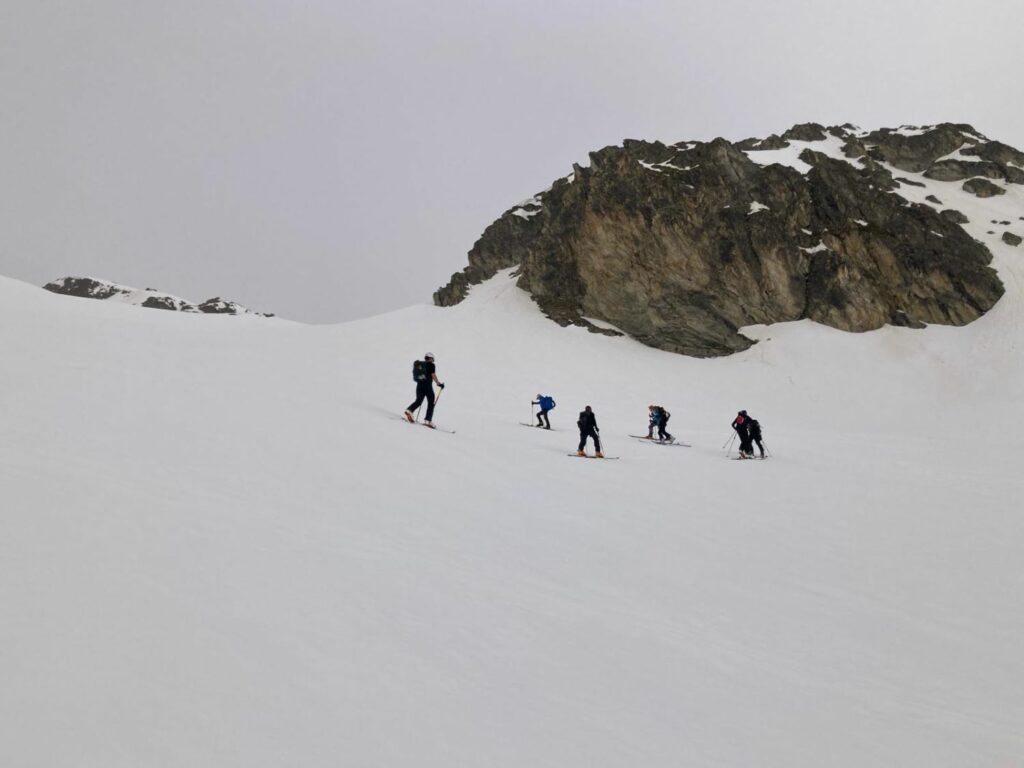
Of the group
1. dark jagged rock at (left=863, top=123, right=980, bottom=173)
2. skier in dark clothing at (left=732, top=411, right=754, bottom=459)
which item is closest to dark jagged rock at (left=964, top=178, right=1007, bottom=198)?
dark jagged rock at (left=863, top=123, right=980, bottom=173)

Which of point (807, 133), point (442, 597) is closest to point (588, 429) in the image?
point (442, 597)

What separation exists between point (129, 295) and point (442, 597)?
152m

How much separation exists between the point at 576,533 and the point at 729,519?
3.61 m

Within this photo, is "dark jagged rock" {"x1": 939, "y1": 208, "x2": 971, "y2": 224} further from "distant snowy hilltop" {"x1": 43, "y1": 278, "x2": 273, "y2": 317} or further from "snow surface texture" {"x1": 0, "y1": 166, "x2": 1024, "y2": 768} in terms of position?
"distant snowy hilltop" {"x1": 43, "y1": 278, "x2": 273, "y2": 317}

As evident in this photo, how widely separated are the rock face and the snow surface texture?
36679 mm

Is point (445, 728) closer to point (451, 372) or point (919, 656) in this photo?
point (919, 656)

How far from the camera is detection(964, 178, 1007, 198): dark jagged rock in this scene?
57656 mm

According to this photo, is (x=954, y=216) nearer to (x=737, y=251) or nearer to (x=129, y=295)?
(x=737, y=251)

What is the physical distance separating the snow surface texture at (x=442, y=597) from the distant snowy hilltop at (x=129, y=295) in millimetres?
126197

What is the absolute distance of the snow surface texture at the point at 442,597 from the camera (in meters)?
2.74

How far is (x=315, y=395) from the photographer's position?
49.8 ft

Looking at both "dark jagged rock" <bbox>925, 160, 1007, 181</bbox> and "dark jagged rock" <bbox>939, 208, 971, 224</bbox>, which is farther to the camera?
"dark jagged rock" <bbox>925, 160, 1007, 181</bbox>

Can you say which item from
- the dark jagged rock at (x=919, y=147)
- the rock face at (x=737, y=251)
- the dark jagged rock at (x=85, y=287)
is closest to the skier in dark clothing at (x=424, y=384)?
the rock face at (x=737, y=251)

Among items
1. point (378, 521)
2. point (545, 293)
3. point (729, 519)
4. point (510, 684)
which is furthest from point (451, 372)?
point (510, 684)
